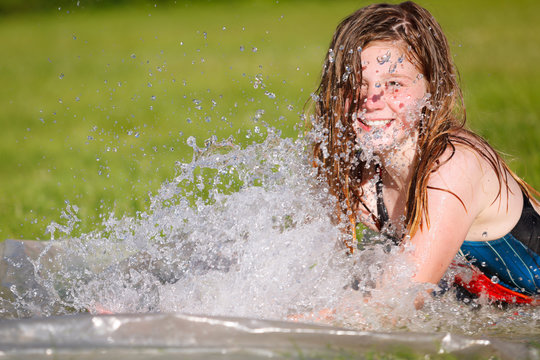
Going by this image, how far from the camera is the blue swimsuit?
298 cm

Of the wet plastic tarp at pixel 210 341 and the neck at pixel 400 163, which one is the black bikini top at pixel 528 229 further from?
the wet plastic tarp at pixel 210 341

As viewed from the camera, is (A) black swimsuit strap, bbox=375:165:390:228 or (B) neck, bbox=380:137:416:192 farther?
(A) black swimsuit strap, bbox=375:165:390:228

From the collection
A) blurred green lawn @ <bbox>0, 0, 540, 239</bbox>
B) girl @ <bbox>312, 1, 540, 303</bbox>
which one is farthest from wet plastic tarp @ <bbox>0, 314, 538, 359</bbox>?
blurred green lawn @ <bbox>0, 0, 540, 239</bbox>

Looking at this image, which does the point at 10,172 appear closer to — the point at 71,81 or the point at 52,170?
the point at 52,170

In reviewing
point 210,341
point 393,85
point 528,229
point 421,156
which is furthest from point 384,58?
point 210,341

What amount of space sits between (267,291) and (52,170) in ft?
13.4

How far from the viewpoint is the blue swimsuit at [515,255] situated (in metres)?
2.98

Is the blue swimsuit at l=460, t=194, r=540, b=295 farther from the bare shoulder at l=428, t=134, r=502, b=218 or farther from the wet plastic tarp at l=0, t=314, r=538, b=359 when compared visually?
the wet plastic tarp at l=0, t=314, r=538, b=359

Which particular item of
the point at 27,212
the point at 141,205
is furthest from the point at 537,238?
the point at 27,212

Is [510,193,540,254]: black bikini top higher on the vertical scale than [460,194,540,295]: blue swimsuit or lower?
higher

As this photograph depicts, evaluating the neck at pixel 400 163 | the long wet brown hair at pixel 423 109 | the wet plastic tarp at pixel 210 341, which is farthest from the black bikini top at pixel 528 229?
the wet plastic tarp at pixel 210 341

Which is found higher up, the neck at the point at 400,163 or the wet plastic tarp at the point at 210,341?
the neck at the point at 400,163

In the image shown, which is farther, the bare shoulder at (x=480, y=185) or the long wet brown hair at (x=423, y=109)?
the long wet brown hair at (x=423, y=109)

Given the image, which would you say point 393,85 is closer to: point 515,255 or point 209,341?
point 515,255
